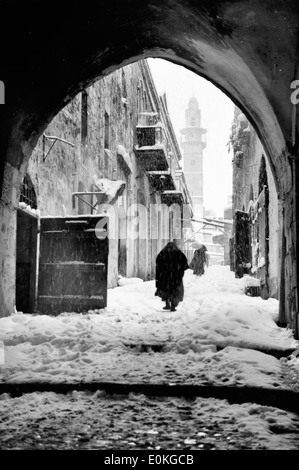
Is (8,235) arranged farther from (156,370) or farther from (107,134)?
(107,134)

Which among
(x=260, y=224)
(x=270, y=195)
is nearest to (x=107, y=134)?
(x=260, y=224)

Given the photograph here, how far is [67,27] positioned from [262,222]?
6244 millimetres

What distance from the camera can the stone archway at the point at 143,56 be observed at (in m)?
5.00

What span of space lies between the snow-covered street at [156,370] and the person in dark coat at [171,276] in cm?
200

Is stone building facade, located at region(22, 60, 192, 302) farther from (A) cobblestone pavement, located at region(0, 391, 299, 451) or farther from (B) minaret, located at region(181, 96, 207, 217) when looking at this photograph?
(B) minaret, located at region(181, 96, 207, 217)

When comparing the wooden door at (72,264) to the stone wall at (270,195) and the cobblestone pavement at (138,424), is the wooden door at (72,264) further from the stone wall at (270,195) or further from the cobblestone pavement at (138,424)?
the cobblestone pavement at (138,424)

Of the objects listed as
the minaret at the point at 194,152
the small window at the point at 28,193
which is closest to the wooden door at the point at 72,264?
the small window at the point at 28,193

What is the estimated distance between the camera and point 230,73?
6180 mm

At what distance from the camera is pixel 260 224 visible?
1084 centimetres

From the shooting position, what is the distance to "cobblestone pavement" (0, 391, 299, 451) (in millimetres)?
2844

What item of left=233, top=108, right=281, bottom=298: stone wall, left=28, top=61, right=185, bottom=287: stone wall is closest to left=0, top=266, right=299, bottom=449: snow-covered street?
left=233, top=108, right=281, bottom=298: stone wall

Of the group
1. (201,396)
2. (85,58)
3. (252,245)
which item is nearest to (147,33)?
(85,58)

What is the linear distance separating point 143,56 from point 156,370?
4.91 metres

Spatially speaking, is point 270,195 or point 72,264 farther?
point 270,195
